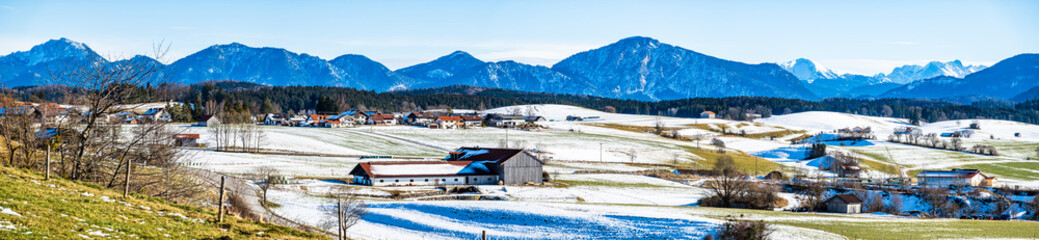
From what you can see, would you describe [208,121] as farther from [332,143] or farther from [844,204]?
[844,204]

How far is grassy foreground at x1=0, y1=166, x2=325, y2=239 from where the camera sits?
52.6 ft

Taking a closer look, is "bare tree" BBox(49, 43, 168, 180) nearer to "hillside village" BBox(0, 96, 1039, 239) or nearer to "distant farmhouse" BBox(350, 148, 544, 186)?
"hillside village" BBox(0, 96, 1039, 239)

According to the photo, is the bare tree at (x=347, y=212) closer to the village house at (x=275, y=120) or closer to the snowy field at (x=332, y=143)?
the snowy field at (x=332, y=143)

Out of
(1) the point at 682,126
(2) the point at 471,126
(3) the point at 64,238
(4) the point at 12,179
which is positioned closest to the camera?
(3) the point at 64,238

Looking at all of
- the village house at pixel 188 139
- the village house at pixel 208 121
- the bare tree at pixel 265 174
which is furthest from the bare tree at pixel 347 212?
the village house at pixel 208 121

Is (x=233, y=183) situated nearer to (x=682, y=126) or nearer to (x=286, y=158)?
(x=286, y=158)

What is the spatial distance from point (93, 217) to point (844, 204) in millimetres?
58458

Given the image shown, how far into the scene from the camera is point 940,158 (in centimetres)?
12725

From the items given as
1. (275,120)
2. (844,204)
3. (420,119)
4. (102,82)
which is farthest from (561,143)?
(102,82)

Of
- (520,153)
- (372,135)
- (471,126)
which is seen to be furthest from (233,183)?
(471,126)

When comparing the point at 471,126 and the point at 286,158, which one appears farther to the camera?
the point at 471,126

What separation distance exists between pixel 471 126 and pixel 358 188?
4048 inches

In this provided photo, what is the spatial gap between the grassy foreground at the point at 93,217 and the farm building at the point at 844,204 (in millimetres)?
51218

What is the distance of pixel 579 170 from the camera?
89.6m
